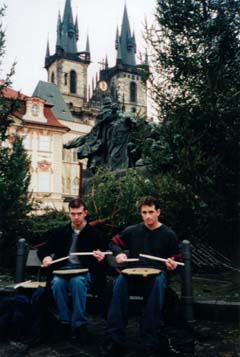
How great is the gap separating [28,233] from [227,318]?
555 cm

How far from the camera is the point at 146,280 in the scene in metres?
3.67

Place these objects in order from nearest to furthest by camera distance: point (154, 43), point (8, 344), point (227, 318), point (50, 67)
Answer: point (8, 344) < point (227, 318) < point (154, 43) < point (50, 67)

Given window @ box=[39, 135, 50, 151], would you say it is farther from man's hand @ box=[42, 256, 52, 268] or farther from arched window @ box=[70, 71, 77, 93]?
A: arched window @ box=[70, 71, 77, 93]

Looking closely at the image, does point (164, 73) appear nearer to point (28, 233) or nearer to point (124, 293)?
point (28, 233)

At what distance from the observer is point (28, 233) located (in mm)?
9023

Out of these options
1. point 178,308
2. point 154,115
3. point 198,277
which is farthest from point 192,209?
point 178,308

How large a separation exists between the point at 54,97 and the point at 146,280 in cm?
5401

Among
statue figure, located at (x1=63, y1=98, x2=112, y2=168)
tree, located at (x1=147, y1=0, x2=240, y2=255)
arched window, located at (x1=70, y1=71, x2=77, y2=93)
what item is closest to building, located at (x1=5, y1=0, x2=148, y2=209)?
arched window, located at (x1=70, y1=71, x2=77, y2=93)

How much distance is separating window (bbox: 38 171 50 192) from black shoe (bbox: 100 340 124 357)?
34325 mm

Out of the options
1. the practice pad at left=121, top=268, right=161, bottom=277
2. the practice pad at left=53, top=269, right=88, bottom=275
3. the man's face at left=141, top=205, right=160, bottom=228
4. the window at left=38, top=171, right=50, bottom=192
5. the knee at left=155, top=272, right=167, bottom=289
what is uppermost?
the window at left=38, top=171, right=50, bottom=192

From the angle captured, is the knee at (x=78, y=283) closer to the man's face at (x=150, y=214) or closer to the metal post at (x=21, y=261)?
the man's face at (x=150, y=214)

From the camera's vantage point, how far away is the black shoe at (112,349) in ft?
10.9

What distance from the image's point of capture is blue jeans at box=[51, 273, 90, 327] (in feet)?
12.2

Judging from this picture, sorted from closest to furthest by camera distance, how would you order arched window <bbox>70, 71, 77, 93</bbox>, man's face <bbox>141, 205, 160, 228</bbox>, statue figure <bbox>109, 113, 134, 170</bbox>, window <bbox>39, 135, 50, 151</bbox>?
man's face <bbox>141, 205, 160, 228</bbox> < statue figure <bbox>109, 113, 134, 170</bbox> < window <bbox>39, 135, 50, 151</bbox> < arched window <bbox>70, 71, 77, 93</bbox>
